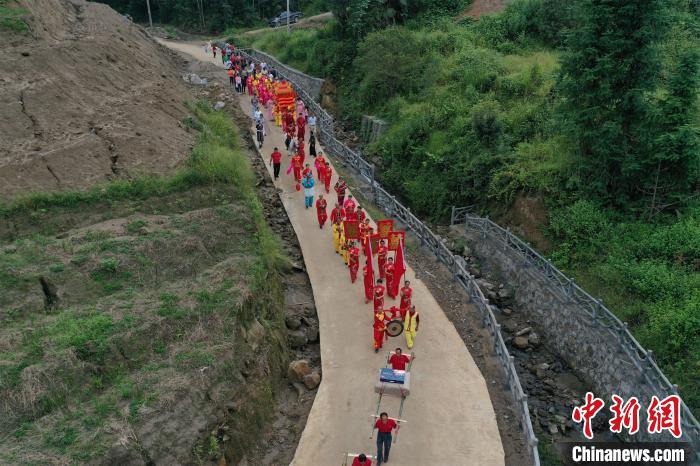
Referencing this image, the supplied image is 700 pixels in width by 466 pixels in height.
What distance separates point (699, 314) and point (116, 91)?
796 inches

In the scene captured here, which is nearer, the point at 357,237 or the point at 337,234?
the point at 357,237

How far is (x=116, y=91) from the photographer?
20.6 m

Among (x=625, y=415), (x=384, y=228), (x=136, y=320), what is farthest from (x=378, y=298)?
(x=625, y=415)

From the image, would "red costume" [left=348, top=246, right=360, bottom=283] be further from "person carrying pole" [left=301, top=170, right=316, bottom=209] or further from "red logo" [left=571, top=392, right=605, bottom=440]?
"red logo" [left=571, top=392, right=605, bottom=440]

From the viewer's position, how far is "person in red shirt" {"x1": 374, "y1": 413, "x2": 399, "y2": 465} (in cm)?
982

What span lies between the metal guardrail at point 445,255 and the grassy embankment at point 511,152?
8.78 ft

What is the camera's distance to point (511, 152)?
21781 millimetres

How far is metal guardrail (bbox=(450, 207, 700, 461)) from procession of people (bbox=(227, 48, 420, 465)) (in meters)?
4.44

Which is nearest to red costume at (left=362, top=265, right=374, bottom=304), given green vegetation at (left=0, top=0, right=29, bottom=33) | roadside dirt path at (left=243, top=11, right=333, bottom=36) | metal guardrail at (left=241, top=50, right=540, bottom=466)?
metal guardrail at (left=241, top=50, right=540, bottom=466)

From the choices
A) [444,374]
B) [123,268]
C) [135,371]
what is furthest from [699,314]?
[123,268]

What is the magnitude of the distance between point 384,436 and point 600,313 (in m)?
8.08

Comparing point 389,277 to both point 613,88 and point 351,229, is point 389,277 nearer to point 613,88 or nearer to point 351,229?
point 351,229

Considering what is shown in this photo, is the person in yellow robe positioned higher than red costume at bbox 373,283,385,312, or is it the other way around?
the person in yellow robe

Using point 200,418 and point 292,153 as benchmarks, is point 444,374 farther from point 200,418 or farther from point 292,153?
point 292,153
